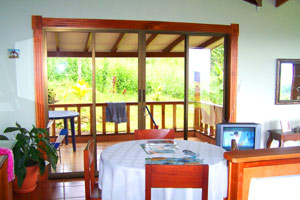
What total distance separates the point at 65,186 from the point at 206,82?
8.39ft

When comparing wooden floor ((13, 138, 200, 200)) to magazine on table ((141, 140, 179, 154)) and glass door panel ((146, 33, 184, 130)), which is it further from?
magazine on table ((141, 140, 179, 154))

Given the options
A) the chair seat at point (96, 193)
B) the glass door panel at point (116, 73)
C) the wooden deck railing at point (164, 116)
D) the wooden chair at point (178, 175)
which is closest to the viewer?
the wooden chair at point (178, 175)

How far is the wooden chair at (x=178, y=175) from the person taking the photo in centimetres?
152

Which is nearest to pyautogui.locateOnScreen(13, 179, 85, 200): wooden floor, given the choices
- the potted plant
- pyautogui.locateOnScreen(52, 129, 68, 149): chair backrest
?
the potted plant

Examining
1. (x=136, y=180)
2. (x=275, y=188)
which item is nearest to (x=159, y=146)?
(x=136, y=180)

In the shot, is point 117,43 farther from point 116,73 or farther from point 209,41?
point 209,41

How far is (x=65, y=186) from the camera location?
350cm

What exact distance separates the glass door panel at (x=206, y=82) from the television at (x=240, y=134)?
88 centimetres

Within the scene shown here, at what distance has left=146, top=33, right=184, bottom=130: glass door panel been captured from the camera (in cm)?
399

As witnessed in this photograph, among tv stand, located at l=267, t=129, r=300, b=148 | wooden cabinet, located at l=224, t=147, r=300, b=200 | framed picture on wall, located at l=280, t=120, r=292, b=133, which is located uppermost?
wooden cabinet, located at l=224, t=147, r=300, b=200

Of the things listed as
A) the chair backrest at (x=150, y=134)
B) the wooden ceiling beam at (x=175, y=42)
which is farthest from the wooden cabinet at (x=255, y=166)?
the wooden ceiling beam at (x=175, y=42)

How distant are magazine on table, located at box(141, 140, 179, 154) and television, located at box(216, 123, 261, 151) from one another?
0.89 meters

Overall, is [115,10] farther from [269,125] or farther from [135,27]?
[269,125]

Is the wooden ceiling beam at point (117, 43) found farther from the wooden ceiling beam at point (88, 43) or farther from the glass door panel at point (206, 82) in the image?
the glass door panel at point (206, 82)
